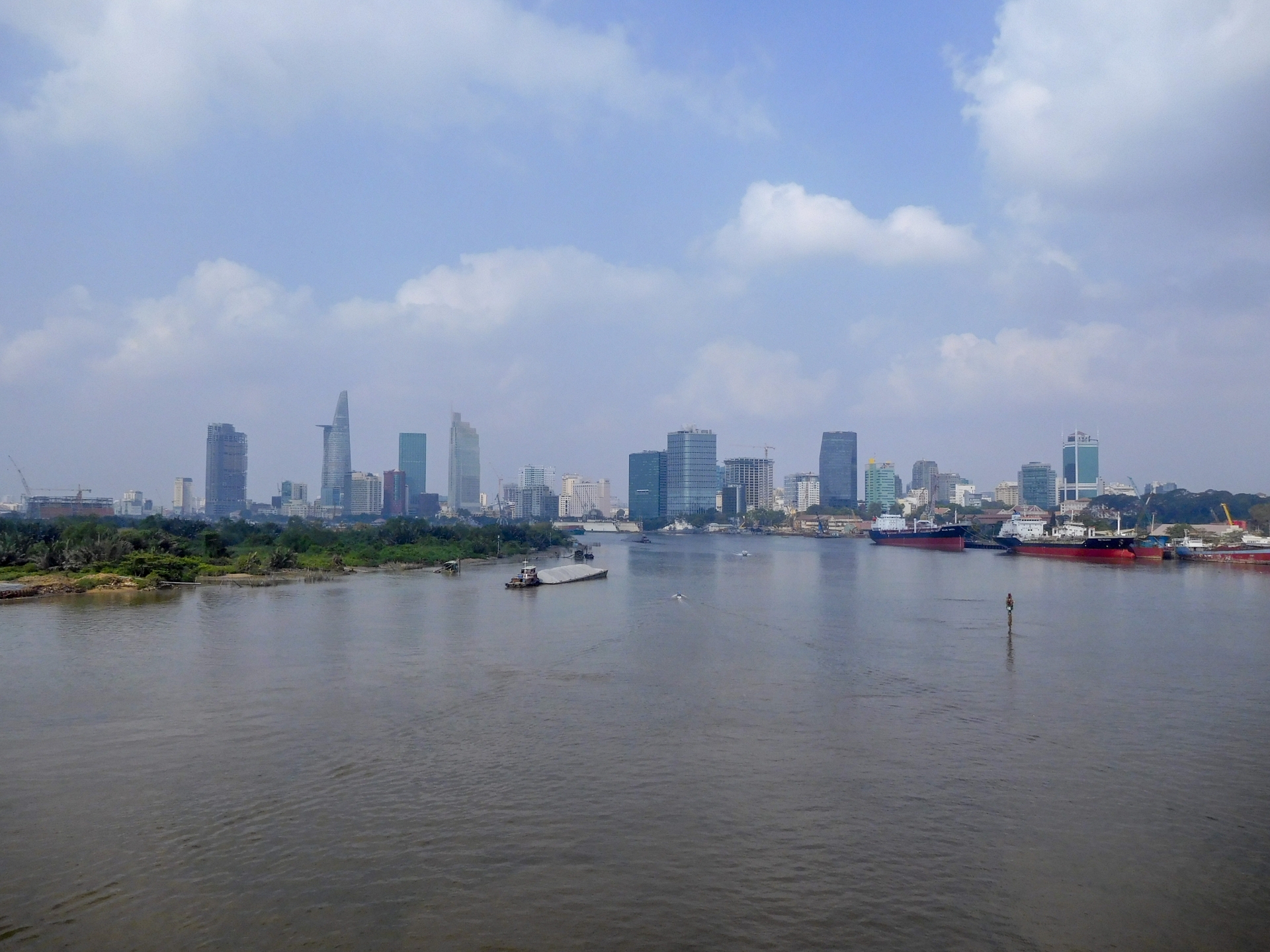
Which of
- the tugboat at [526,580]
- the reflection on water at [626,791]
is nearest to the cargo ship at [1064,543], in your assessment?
the tugboat at [526,580]

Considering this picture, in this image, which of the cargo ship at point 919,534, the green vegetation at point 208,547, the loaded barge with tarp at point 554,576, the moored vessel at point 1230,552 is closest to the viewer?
the green vegetation at point 208,547

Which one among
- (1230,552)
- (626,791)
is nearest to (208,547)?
(626,791)

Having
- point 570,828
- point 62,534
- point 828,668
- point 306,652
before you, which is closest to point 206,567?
point 62,534

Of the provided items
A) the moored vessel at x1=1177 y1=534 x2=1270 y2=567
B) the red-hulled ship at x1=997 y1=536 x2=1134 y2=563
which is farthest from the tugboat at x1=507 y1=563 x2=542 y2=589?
the moored vessel at x1=1177 y1=534 x2=1270 y2=567

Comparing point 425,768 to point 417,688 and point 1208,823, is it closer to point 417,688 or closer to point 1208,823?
point 417,688

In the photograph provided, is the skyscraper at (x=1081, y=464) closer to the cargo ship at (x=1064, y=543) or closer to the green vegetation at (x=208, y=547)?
the cargo ship at (x=1064, y=543)

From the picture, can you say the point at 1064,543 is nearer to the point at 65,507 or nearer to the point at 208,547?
the point at 208,547
